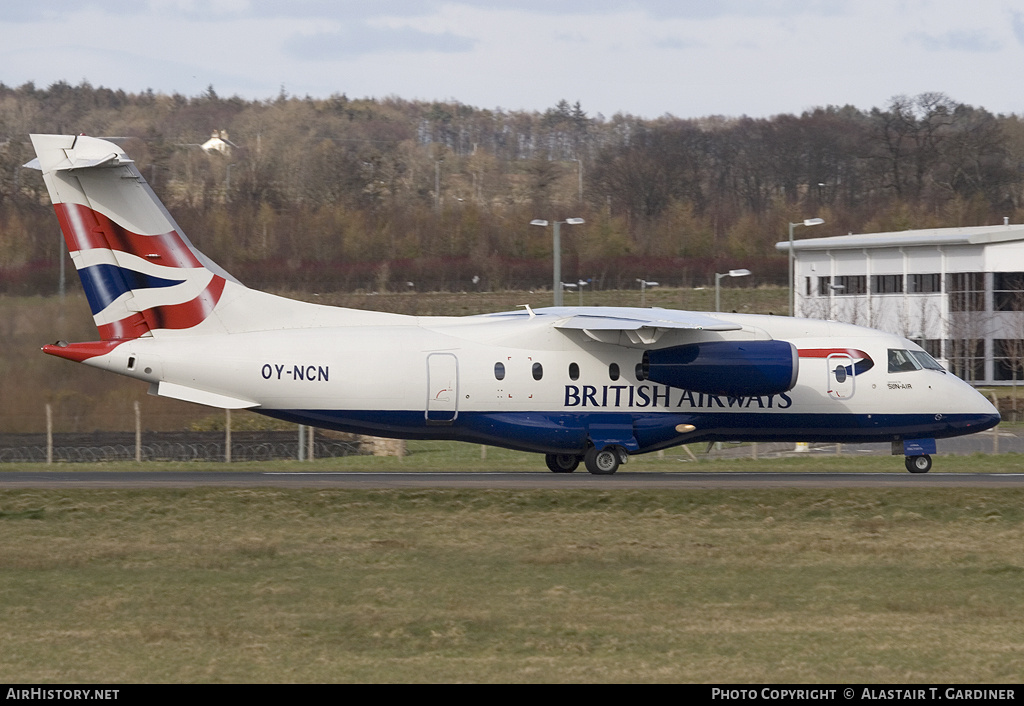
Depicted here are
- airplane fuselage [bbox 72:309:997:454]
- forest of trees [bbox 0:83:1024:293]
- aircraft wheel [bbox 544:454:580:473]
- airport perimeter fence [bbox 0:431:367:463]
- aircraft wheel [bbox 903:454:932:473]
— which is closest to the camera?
airplane fuselage [bbox 72:309:997:454]

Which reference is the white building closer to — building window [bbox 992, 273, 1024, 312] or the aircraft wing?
building window [bbox 992, 273, 1024, 312]

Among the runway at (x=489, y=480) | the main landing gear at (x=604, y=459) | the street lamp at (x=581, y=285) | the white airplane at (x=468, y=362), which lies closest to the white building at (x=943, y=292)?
the street lamp at (x=581, y=285)

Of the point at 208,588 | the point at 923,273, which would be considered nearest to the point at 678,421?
the point at 208,588

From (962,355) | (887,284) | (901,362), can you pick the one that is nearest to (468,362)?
(901,362)

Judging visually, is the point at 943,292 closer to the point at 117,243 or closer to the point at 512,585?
the point at 117,243

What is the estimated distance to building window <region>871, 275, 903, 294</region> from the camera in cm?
7675

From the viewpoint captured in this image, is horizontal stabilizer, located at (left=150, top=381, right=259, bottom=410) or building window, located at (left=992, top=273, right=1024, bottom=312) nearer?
horizontal stabilizer, located at (left=150, top=381, right=259, bottom=410)

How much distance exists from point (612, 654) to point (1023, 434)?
4304 centimetres

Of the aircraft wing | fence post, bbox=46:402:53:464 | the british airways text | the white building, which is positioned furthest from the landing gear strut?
the white building

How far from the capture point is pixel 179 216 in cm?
5612

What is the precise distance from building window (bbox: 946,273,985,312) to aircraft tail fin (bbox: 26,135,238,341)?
5620 cm

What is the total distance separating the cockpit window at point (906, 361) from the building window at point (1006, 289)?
4626 cm

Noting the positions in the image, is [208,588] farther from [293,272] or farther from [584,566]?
[293,272]

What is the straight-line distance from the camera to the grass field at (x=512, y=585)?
41.4 ft
